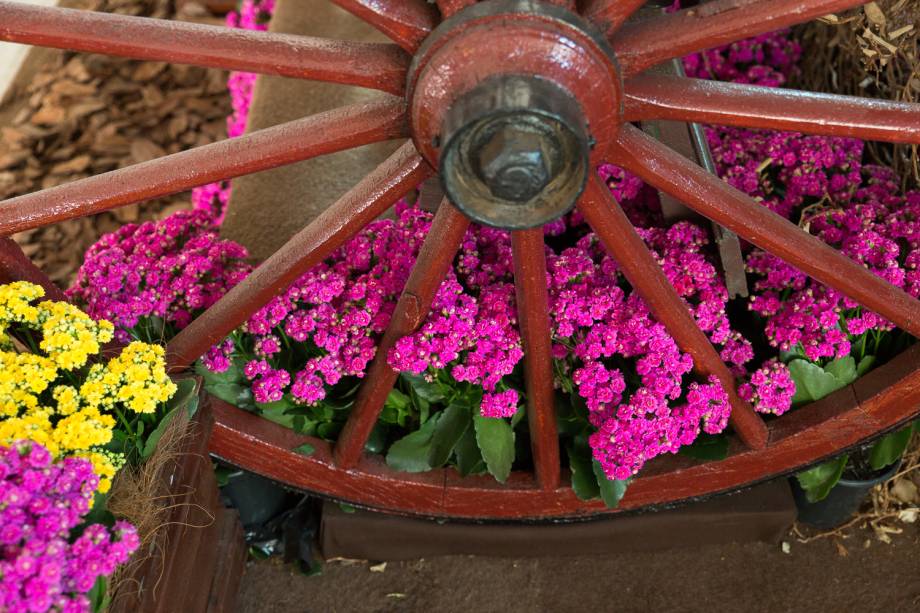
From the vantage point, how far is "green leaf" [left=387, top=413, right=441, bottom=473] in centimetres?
177

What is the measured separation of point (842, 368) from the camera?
5.58 ft

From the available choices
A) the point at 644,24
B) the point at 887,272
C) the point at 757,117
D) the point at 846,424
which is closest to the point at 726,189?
the point at 757,117

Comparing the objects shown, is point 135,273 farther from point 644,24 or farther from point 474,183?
point 644,24

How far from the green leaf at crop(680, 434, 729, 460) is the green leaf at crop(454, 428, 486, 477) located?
41cm

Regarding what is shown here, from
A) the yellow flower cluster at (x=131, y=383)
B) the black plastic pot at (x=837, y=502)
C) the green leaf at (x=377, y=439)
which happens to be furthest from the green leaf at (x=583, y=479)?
the yellow flower cluster at (x=131, y=383)

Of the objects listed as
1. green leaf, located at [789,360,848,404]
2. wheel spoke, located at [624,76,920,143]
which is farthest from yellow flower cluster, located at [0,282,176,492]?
green leaf, located at [789,360,848,404]

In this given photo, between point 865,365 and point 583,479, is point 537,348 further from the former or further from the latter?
point 865,365

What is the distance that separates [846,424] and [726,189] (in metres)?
0.60

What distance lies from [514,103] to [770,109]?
1.42 feet

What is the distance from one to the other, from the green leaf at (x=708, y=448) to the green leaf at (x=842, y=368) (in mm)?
239

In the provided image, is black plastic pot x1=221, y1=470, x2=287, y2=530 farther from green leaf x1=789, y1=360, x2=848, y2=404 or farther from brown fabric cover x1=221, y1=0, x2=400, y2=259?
green leaf x1=789, y1=360, x2=848, y2=404

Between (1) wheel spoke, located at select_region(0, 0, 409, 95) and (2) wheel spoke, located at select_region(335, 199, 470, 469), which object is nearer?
(1) wheel spoke, located at select_region(0, 0, 409, 95)

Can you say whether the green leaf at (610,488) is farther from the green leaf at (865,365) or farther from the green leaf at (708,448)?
the green leaf at (865,365)

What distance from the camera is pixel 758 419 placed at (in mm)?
1694
